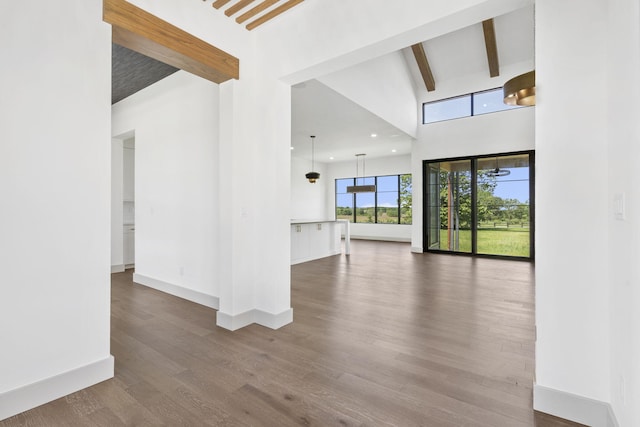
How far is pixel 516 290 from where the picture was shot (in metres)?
4.43

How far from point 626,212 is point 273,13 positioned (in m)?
2.96

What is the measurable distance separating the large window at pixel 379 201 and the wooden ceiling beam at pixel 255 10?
9.26 meters

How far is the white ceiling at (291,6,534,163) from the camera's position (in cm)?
576

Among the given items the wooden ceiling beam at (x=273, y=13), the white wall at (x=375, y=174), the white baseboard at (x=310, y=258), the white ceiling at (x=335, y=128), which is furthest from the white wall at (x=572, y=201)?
the white wall at (x=375, y=174)

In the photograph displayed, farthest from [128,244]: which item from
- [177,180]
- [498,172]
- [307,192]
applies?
[498,172]

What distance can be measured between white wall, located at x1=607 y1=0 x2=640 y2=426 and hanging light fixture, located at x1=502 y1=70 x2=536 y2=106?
636mm

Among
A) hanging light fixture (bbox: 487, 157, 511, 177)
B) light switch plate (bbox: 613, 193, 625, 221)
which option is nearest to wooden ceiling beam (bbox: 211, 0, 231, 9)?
light switch plate (bbox: 613, 193, 625, 221)

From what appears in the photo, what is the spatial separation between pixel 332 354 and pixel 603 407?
1.63 meters

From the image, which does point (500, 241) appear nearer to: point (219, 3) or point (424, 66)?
point (424, 66)

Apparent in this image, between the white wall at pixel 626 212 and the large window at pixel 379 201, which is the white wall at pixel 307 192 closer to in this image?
the large window at pixel 379 201

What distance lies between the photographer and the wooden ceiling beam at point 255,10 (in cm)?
272

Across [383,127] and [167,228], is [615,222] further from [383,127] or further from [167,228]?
[383,127]

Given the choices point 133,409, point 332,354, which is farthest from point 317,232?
point 133,409

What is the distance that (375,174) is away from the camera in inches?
466
